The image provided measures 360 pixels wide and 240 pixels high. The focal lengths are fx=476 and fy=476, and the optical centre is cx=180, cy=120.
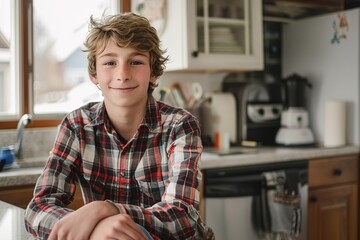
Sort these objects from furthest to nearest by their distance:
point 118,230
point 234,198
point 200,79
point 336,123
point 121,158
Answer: point 200,79 → point 336,123 → point 234,198 → point 121,158 → point 118,230

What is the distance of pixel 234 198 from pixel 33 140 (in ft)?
3.80

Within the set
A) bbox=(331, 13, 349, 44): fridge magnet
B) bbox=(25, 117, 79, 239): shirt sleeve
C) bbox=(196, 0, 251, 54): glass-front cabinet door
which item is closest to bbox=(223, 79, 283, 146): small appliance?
bbox=(196, 0, 251, 54): glass-front cabinet door

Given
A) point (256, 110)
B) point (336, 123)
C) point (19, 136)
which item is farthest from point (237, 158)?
point (19, 136)

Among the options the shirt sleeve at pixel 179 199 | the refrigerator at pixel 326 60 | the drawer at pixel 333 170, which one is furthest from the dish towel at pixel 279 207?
the shirt sleeve at pixel 179 199

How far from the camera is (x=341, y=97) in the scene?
3154 mm

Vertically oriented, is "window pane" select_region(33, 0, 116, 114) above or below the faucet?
above

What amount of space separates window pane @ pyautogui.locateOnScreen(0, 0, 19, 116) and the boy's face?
1.59 metres

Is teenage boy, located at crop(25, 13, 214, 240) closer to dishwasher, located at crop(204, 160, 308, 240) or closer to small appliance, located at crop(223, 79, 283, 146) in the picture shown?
dishwasher, located at crop(204, 160, 308, 240)

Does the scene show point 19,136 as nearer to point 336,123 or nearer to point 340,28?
point 336,123

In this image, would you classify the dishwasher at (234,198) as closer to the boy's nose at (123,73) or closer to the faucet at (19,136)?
the faucet at (19,136)

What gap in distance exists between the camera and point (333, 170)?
9.62 feet

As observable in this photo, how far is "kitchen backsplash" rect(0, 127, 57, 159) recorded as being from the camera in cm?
257

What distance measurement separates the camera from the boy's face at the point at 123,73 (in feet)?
4.00

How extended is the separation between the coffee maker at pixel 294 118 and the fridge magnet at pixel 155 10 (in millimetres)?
936
